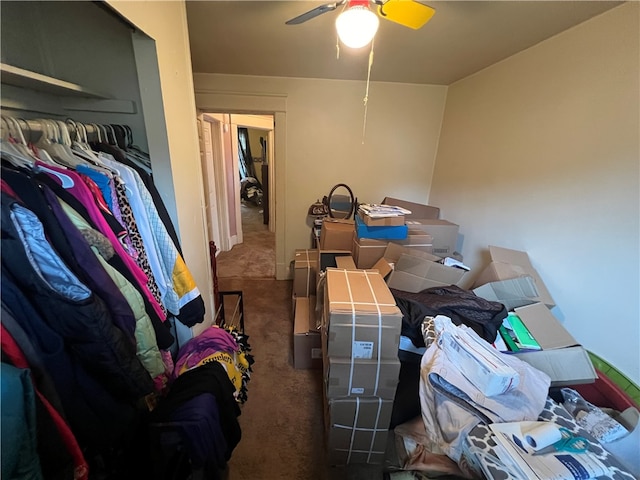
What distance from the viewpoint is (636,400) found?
1.23 meters

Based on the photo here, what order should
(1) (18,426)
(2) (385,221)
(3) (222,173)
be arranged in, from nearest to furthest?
(1) (18,426) → (2) (385,221) → (3) (222,173)

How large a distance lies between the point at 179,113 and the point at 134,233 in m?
0.63

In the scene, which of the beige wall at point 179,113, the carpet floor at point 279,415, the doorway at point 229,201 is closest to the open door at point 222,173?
the doorway at point 229,201

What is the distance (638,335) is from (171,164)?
7.51 feet

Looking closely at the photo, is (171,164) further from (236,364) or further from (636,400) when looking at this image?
(636,400)

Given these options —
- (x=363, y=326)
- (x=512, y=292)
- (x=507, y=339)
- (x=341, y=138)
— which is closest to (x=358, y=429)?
(x=363, y=326)

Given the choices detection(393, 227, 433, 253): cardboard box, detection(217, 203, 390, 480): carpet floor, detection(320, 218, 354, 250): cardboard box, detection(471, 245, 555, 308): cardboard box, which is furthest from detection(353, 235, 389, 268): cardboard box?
detection(217, 203, 390, 480): carpet floor

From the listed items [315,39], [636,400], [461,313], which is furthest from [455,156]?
[636,400]

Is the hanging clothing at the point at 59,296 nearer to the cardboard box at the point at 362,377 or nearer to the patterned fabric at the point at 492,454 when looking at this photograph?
the cardboard box at the point at 362,377

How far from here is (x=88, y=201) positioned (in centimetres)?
84

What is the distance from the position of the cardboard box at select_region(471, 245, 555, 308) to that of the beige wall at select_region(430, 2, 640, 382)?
7 centimetres

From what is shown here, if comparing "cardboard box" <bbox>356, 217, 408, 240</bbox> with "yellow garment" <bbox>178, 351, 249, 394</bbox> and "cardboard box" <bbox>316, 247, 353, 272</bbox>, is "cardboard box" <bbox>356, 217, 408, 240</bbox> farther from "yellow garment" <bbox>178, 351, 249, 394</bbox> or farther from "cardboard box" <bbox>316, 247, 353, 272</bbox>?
"yellow garment" <bbox>178, 351, 249, 394</bbox>

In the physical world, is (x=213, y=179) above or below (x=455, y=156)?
below

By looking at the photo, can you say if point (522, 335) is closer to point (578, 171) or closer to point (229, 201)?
point (578, 171)
